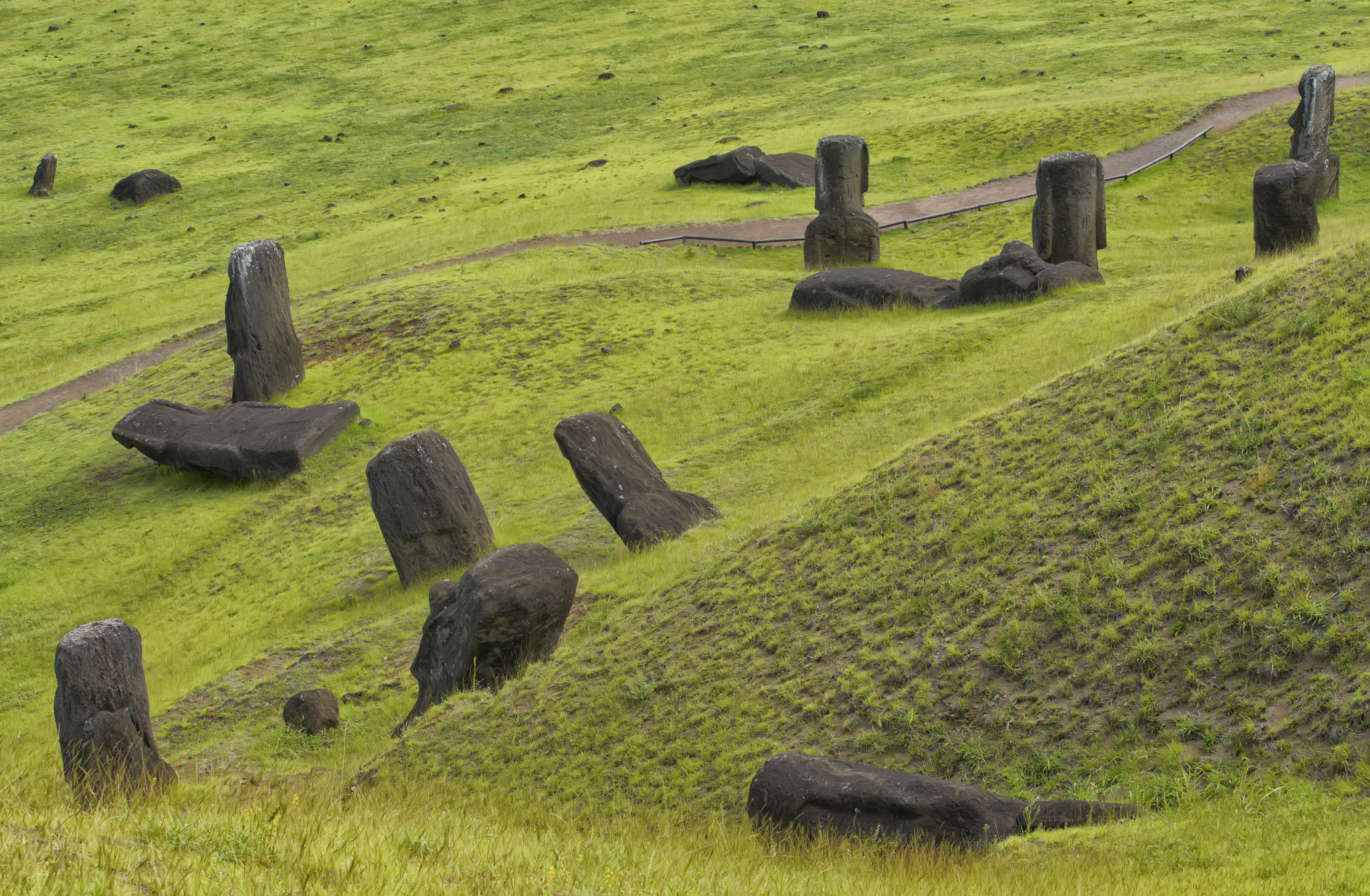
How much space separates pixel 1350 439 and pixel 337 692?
40.5 ft

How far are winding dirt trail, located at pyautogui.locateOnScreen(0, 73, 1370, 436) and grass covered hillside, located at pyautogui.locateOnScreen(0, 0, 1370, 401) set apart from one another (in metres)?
1.06

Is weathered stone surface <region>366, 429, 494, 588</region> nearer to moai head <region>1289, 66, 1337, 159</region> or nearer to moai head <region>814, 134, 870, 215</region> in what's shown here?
moai head <region>814, 134, 870, 215</region>

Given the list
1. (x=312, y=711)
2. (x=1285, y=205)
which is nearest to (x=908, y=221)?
(x=1285, y=205)

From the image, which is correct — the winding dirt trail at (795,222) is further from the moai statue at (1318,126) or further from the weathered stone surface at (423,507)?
the weathered stone surface at (423,507)

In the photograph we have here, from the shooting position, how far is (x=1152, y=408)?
13.3 metres

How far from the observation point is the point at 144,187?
175ft

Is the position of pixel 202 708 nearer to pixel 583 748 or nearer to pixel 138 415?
pixel 583 748

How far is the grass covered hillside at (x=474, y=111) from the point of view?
42.2 m

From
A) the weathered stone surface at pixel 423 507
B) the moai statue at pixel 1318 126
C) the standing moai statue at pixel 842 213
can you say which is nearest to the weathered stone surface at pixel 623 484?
the weathered stone surface at pixel 423 507

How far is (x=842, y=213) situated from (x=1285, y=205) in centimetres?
1196

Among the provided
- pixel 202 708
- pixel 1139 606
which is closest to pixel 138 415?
pixel 202 708

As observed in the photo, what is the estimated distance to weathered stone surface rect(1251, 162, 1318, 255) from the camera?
23.3 metres

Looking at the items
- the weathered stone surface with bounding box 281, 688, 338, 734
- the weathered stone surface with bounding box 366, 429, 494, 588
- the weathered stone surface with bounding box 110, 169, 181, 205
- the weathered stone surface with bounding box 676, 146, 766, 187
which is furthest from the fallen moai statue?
the weathered stone surface with bounding box 110, 169, 181, 205

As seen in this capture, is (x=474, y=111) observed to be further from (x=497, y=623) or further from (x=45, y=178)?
(x=497, y=623)
